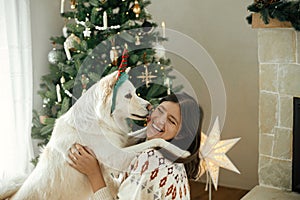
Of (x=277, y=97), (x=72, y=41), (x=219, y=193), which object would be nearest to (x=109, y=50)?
(x=72, y=41)

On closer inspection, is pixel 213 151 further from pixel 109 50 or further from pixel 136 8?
pixel 136 8

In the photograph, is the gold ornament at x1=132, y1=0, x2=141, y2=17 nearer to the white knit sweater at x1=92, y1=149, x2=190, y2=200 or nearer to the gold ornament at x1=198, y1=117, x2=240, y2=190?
the gold ornament at x1=198, y1=117, x2=240, y2=190

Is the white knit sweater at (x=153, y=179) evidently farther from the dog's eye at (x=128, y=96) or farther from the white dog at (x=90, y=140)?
the dog's eye at (x=128, y=96)

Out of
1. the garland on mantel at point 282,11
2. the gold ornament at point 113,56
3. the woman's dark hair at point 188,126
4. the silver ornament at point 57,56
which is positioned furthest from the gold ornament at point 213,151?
the silver ornament at point 57,56

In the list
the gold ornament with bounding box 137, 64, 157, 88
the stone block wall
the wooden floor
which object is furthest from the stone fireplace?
the gold ornament with bounding box 137, 64, 157, 88

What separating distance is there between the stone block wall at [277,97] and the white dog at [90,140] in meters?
1.54

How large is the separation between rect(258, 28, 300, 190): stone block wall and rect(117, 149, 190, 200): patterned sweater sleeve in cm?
160

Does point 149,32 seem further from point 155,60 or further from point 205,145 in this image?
point 205,145

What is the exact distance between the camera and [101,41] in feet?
9.98

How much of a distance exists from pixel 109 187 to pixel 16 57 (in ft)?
5.11

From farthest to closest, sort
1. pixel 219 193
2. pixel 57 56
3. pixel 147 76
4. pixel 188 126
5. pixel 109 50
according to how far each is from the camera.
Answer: pixel 219 193 → pixel 57 56 → pixel 109 50 → pixel 147 76 → pixel 188 126

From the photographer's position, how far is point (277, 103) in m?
3.34

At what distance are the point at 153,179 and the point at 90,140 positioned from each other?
0.31 meters

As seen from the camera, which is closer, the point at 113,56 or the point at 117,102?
the point at 117,102
